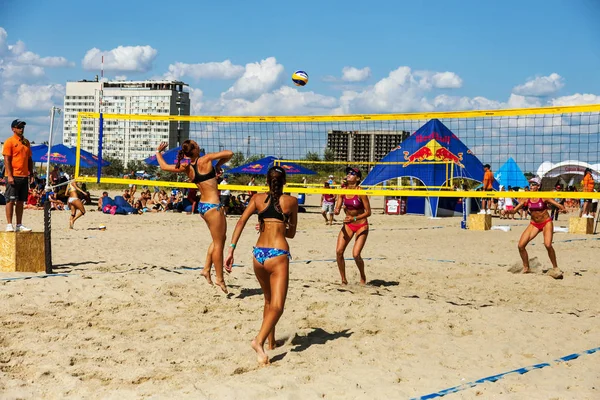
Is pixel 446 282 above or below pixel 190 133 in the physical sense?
below

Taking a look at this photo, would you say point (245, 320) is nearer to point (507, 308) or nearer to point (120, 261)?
point (507, 308)

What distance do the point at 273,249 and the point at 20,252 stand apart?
12.0 feet

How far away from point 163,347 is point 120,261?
4060mm

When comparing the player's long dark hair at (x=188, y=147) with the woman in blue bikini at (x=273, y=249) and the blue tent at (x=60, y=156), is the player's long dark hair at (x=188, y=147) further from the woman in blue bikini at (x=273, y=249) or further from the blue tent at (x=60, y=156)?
the blue tent at (x=60, y=156)

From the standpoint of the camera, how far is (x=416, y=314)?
639 centimetres

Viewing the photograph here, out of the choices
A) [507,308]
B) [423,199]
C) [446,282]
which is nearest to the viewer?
[507,308]

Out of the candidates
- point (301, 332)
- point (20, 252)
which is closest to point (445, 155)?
point (20, 252)

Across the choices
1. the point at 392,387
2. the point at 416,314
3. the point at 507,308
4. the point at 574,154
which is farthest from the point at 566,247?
the point at 392,387

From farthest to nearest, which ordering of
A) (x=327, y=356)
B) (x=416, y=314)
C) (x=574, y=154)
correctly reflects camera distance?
(x=574, y=154), (x=416, y=314), (x=327, y=356)

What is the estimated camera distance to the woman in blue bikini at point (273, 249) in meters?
4.89

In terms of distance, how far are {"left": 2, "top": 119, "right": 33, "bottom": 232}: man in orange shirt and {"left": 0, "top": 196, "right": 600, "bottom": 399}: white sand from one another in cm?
87

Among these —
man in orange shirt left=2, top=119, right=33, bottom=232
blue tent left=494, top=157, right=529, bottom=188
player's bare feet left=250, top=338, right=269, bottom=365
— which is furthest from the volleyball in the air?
blue tent left=494, top=157, right=529, bottom=188

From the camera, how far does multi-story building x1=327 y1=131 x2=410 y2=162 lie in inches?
494

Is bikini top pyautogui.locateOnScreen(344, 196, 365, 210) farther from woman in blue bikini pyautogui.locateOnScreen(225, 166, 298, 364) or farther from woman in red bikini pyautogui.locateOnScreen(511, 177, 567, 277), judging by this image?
woman in blue bikini pyautogui.locateOnScreen(225, 166, 298, 364)
